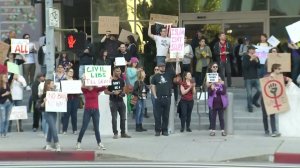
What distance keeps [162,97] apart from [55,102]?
3.22 m

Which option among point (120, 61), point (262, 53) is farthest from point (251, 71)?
point (120, 61)

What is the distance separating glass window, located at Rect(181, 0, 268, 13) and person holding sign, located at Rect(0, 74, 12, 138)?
30.1 feet

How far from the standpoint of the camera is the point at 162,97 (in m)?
15.2

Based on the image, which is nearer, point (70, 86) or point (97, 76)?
point (97, 76)

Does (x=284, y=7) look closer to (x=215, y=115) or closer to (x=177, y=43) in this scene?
(x=177, y=43)

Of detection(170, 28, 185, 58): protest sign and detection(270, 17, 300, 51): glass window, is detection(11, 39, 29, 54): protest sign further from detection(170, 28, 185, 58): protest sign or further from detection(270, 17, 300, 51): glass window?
detection(270, 17, 300, 51): glass window

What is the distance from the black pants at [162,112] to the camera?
15211 mm

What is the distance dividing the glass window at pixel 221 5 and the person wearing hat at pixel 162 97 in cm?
770

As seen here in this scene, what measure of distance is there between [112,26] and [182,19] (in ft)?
18.0

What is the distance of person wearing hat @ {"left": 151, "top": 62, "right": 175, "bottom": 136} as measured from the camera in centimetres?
1520

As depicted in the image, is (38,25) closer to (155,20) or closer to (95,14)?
(95,14)

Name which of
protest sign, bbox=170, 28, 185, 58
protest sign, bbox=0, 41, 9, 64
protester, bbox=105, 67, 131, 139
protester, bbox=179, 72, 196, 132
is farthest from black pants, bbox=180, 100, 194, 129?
protest sign, bbox=0, 41, 9, 64

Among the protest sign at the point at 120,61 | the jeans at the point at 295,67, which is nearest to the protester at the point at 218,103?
the protest sign at the point at 120,61

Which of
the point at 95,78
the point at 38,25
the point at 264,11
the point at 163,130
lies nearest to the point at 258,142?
the point at 163,130
